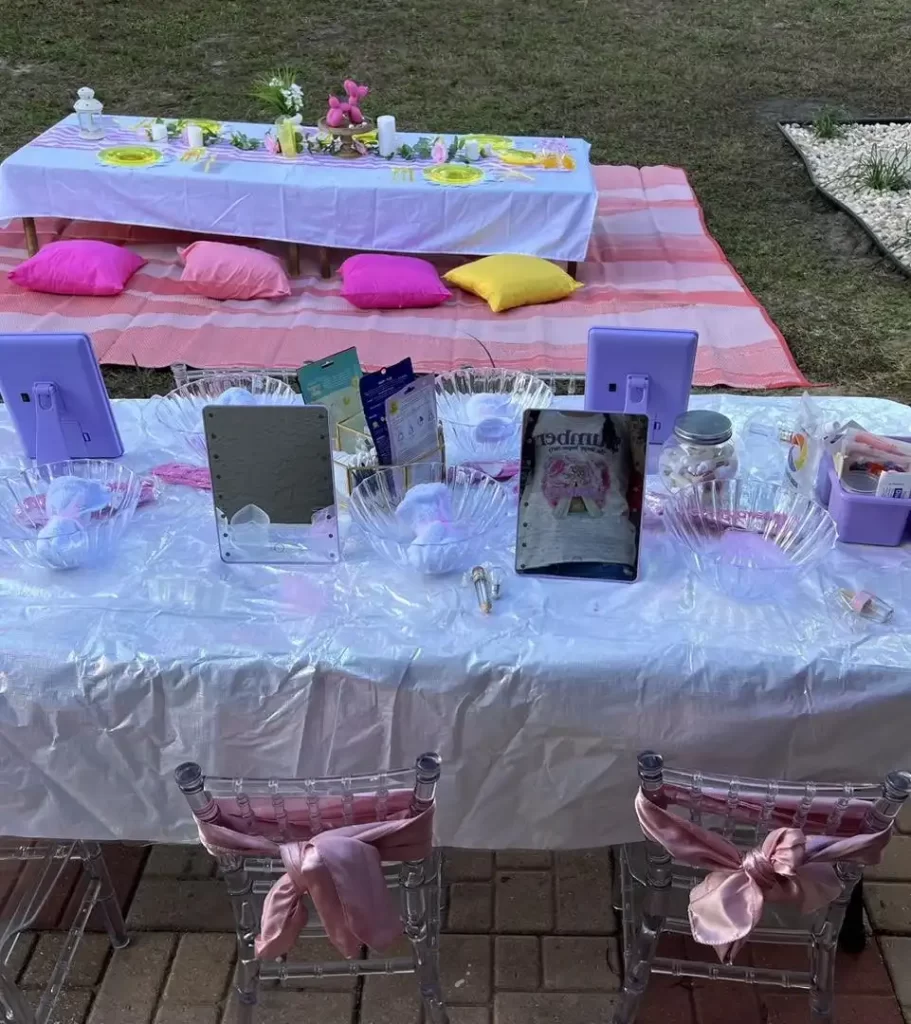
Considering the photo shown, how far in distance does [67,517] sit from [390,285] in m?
2.65

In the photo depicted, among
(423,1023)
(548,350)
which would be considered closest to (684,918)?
(423,1023)

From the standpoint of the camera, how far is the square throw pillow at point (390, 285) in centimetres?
401

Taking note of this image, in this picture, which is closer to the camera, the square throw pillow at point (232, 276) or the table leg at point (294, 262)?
the square throw pillow at point (232, 276)

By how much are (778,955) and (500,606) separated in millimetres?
874

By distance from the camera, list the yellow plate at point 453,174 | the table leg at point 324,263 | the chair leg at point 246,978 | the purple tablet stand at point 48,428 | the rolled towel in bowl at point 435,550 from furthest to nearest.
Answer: the table leg at point 324,263 < the yellow plate at point 453,174 < the purple tablet stand at point 48,428 < the rolled towel in bowl at point 435,550 < the chair leg at point 246,978

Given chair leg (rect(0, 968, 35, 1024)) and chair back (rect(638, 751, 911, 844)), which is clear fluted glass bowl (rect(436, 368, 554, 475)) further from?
chair leg (rect(0, 968, 35, 1024))

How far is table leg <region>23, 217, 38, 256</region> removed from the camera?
428cm

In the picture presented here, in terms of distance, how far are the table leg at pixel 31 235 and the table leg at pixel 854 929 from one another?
4158 mm

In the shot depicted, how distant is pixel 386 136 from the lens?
4355mm

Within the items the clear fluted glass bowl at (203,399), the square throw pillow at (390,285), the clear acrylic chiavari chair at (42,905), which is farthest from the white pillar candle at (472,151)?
the clear acrylic chiavari chair at (42,905)

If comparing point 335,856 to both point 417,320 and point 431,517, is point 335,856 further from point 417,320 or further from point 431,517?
point 417,320

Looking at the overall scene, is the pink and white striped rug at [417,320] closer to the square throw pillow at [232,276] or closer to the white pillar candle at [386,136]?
the square throw pillow at [232,276]

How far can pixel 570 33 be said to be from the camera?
29.2ft

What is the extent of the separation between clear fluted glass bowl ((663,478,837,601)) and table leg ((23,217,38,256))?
12.2ft
